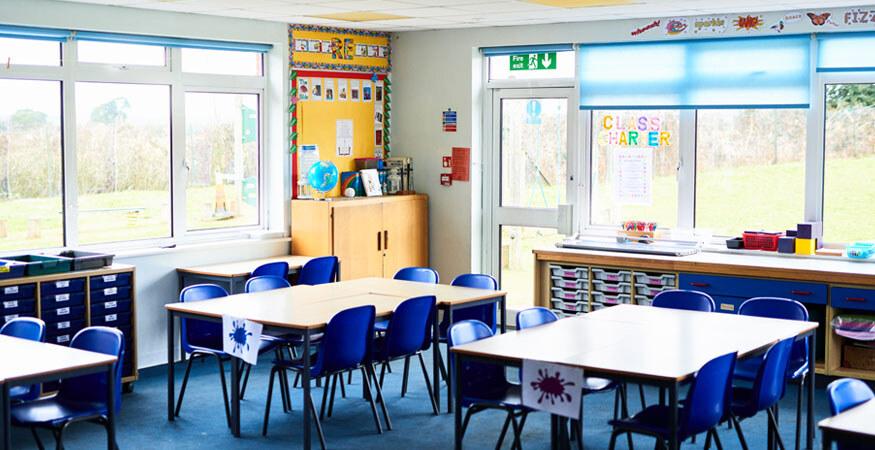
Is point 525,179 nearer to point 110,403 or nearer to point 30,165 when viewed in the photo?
point 30,165

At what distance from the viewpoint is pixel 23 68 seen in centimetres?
812

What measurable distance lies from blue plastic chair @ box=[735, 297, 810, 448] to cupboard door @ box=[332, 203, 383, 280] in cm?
386

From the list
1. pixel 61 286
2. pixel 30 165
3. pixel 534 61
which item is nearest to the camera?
pixel 61 286

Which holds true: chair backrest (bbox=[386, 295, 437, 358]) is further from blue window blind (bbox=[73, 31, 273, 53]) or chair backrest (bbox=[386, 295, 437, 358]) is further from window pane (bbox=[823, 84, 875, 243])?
window pane (bbox=[823, 84, 875, 243])

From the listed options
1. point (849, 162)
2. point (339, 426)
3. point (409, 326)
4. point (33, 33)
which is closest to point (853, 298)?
point (849, 162)

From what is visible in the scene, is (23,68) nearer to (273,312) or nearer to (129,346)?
(129,346)

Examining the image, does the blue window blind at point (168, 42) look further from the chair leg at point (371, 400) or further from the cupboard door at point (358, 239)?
the chair leg at point (371, 400)

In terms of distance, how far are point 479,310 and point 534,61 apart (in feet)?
10.5

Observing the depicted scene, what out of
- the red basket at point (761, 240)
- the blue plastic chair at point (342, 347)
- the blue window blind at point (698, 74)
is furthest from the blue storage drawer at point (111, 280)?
the red basket at point (761, 240)

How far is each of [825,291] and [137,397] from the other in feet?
16.8

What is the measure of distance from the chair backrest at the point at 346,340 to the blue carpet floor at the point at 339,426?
0.53 m

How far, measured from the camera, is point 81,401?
19.4 feet

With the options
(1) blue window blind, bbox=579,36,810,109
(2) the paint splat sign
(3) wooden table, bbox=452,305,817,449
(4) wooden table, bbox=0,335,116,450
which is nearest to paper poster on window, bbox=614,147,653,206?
(1) blue window blind, bbox=579,36,810,109

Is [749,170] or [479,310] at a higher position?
→ [749,170]
